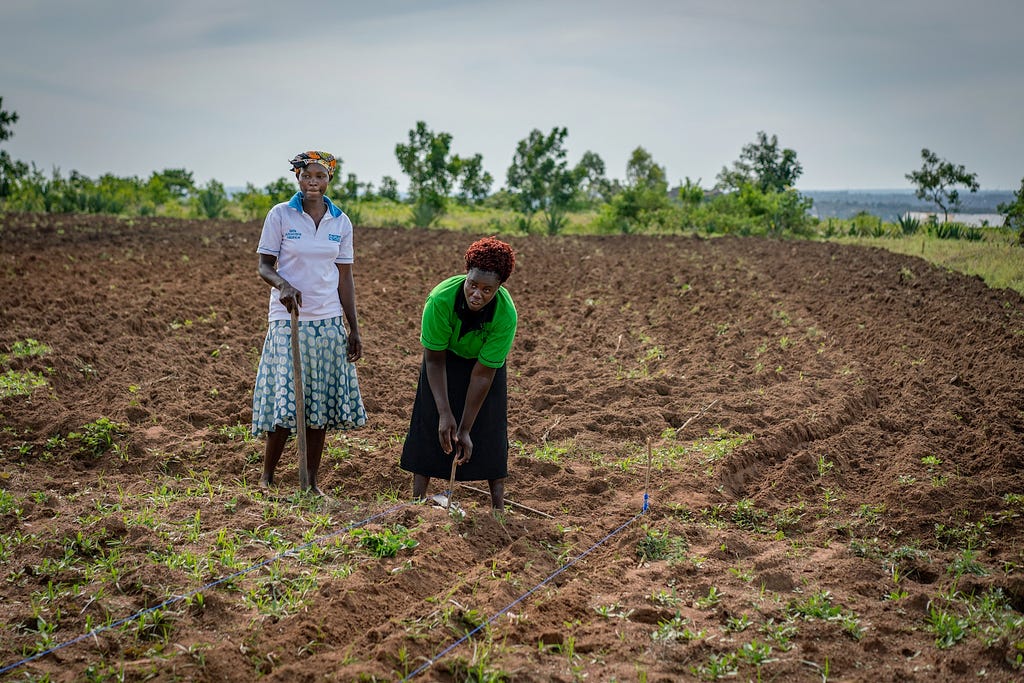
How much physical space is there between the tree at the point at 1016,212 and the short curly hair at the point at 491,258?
26.0 feet

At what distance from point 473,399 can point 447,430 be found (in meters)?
0.19

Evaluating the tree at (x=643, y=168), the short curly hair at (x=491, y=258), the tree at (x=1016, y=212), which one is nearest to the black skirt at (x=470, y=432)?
the short curly hair at (x=491, y=258)

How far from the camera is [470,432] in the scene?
4.38 meters

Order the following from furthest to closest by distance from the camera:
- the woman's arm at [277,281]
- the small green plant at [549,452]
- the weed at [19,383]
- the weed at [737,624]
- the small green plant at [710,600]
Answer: the weed at [19,383] < the small green plant at [549,452] < the woman's arm at [277,281] < the small green plant at [710,600] < the weed at [737,624]

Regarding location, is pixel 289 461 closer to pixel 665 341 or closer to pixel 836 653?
pixel 836 653

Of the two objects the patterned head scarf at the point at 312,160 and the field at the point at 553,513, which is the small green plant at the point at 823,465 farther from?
the patterned head scarf at the point at 312,160

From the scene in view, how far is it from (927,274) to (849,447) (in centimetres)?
818

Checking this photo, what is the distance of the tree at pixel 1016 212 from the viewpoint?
31.9 ft

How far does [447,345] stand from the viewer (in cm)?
418

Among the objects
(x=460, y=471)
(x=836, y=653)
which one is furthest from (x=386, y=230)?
(x=836, y=653)

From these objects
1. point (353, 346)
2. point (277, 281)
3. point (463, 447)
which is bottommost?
point (463, 447)

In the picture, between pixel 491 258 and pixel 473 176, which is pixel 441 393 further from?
pixel 473 176

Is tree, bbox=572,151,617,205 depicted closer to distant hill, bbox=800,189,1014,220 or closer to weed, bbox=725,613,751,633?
distant hill, bbox=800,189,1014,220

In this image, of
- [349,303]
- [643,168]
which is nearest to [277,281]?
[349,303]
